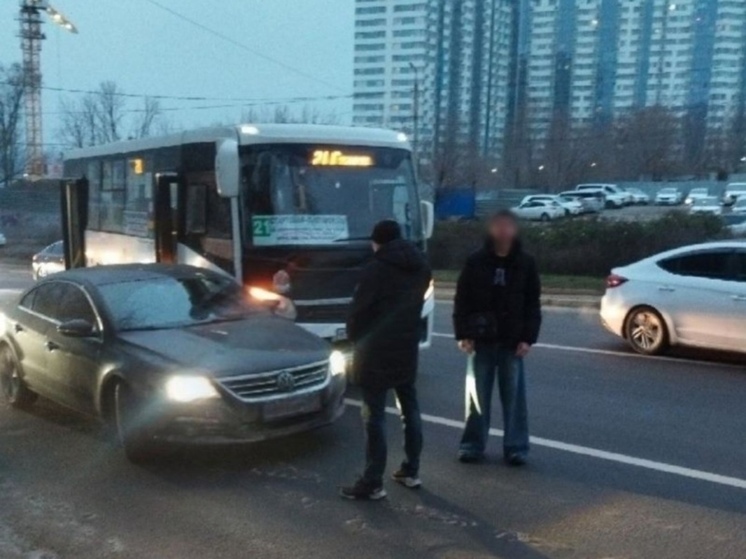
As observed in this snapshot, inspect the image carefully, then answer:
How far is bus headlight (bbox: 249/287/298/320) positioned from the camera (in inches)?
357

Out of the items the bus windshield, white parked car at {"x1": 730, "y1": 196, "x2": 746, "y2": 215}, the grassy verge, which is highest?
the bus windshield

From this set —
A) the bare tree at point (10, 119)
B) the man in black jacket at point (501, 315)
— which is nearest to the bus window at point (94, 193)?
the man in black jacket at point (501, 315)

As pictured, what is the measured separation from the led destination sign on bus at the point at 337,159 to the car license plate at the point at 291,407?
11.9 ft

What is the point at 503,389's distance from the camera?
21.6 ft

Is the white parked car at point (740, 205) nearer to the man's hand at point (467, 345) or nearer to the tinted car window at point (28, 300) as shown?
the tinted car window at point (28, 300)

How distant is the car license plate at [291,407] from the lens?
665cm

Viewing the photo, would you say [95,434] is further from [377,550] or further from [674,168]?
[674,168]

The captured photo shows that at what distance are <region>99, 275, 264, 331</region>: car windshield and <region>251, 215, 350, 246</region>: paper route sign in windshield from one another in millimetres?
1146

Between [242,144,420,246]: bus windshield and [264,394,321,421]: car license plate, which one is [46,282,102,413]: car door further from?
[242,144,420,246]: bus windshield

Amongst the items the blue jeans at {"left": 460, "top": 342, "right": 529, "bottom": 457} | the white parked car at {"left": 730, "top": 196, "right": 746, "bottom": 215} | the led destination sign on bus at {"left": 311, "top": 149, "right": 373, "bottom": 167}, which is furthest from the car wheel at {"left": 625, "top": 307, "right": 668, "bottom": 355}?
the white parked car at {"left": 730, "top": 196, "right": 746, "bottom": 215}

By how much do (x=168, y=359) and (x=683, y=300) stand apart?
6.94 m

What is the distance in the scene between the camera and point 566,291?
2047cm

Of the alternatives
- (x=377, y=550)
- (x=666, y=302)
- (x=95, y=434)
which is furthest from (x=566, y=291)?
(x=377, y=550)

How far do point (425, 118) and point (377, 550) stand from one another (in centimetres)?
8084
